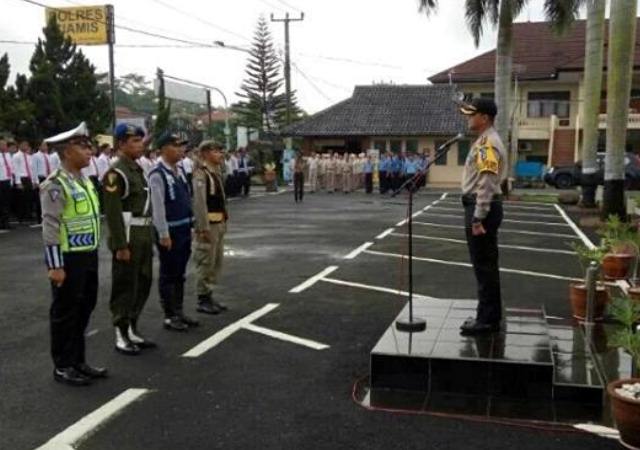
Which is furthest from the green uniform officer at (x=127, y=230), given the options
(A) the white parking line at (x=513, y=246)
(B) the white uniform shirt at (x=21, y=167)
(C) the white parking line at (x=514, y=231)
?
→ (B) the white uniform shirt at (x=21, y=167)

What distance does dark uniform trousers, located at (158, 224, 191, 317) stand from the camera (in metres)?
6.91

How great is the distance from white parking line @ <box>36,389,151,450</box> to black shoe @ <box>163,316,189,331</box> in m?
1.72

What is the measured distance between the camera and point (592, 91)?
62.1ft

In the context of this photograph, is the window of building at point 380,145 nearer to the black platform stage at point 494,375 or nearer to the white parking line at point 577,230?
the white parking line at point 577,230

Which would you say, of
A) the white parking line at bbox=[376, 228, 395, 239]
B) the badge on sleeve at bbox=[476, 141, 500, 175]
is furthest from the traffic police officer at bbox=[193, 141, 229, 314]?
the white parking line at bbox=[376, 228, 395, 239]

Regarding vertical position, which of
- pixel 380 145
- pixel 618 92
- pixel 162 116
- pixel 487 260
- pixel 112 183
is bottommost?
pixel 487 260

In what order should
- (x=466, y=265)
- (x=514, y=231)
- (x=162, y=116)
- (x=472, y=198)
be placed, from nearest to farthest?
(x=472, y=198)
(x=466, y=265)
(x=514, y=231)
(x=162, y=116)

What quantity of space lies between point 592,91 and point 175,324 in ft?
50.5

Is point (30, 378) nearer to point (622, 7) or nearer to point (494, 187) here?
point (494, 187)

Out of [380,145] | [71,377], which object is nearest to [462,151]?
[380,145]

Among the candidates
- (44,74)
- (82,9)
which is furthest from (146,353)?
(82,9)

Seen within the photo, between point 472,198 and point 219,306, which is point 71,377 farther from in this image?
point 472,198

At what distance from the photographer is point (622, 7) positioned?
14.0 metres

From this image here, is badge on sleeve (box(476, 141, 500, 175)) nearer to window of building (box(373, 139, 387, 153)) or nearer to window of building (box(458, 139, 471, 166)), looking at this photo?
window of building (box(458, 139, 471, 166))
